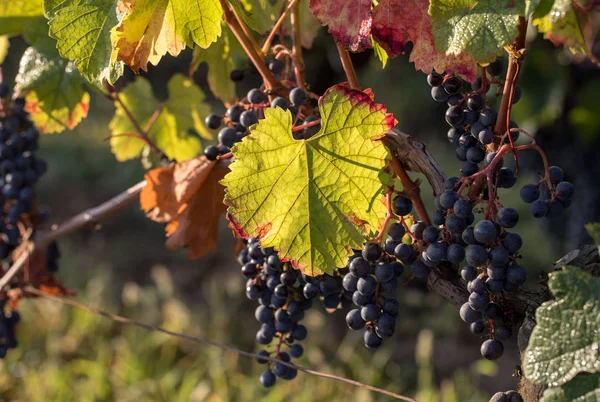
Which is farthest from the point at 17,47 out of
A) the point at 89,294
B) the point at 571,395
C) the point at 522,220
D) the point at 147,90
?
the point at 571,395

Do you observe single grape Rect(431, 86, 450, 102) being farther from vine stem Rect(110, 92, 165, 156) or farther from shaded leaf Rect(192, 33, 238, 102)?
vine stem Rect(110, 92, 165, 156)

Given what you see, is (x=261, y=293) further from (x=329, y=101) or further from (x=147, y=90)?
(x=147, y=90)

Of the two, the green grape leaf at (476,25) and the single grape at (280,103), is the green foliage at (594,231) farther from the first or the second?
the single grape at (280,103)

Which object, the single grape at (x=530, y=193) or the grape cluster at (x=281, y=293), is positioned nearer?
the single grape at (x=530, y=193)

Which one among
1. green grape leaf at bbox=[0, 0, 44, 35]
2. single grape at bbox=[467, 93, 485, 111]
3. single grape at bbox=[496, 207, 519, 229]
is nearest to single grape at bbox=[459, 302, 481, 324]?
single grape at bbox=[496, 207, 519, 229]

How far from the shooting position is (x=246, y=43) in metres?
0.90

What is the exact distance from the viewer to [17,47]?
6824 mm

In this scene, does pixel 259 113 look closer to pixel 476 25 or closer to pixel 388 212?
pixel 388 212

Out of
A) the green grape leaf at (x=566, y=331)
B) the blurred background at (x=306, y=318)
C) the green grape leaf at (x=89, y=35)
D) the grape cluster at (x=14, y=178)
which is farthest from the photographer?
the blurred background at (x=306, y=318)

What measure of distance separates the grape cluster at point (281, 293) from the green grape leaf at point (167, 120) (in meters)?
0.40

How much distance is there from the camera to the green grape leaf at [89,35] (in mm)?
814

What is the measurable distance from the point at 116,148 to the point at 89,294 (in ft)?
8.83

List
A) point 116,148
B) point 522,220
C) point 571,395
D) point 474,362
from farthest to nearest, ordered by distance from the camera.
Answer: point 522,220, point 474,362, point 116,148, point 571,395

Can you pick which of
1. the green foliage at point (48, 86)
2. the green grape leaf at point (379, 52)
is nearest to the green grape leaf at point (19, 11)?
the green foliage at point (48, 86)
